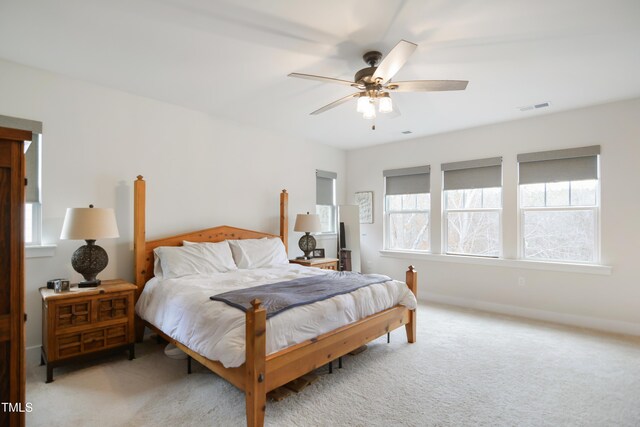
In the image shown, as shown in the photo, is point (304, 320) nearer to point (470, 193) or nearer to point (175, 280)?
point (175, 280)

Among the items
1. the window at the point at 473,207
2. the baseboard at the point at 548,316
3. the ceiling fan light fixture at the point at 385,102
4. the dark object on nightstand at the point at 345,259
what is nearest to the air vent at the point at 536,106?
the window at the point at 473,207

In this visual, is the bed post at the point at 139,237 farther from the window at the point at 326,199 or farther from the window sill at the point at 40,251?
the window at the point at 326,199

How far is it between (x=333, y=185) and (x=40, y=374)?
4.67m

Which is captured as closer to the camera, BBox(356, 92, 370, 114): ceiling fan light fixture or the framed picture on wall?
BBox(356, 92, 370, 114): ceiling fan light fixture

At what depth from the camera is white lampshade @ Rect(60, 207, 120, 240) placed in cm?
278

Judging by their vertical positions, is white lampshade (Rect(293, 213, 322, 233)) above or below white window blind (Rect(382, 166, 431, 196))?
below

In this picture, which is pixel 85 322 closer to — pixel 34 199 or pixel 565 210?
pixel 34 199

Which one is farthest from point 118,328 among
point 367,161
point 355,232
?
point 367,161

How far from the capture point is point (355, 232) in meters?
5.77

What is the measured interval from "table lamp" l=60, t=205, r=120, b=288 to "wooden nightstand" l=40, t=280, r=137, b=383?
16cm

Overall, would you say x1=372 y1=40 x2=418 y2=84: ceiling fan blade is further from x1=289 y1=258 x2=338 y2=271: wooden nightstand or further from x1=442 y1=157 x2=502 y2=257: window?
x1=442 y1=157 x2=502 y2=257: window

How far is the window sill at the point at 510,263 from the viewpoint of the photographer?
150 inches

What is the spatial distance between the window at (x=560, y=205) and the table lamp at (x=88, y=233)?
193 inches

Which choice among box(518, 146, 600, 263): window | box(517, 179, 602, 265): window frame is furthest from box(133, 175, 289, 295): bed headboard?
box(518, 146, 600, 263): window
